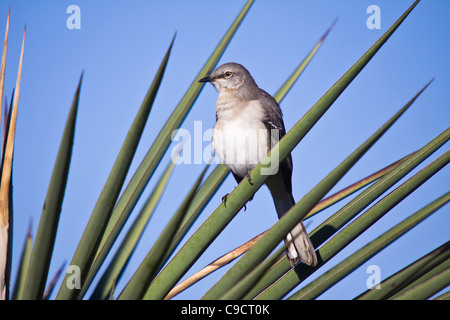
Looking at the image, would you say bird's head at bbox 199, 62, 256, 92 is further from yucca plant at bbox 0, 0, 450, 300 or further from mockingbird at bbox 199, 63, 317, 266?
yucca plant at bbox 0, 0, 450, 300

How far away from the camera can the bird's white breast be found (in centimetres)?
309

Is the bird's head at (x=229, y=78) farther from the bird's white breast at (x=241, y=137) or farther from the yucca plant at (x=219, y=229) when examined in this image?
the yucca plant at (x=219, y=229)

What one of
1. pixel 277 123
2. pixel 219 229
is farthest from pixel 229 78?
pixel 219 229

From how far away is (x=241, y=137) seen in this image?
3.09 metres

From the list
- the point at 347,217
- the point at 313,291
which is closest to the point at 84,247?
the point at 313,291

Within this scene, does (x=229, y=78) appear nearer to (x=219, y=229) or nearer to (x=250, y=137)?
(x=250, y=137)

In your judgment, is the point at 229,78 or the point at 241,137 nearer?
the point at 241,137

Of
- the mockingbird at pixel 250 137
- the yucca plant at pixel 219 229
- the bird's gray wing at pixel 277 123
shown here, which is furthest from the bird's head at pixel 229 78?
the yucca plant at pixel 219 229

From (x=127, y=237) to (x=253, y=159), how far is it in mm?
1117
